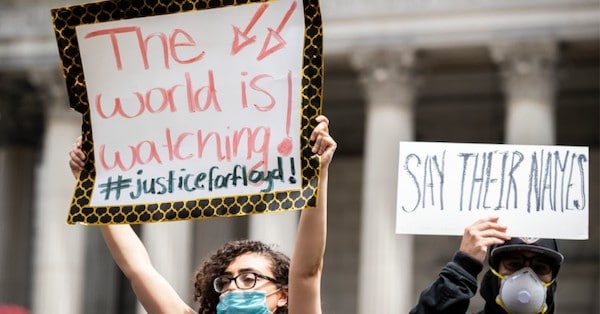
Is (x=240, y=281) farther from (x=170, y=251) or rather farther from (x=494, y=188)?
(x=170, y=251)

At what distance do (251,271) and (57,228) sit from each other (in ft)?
131

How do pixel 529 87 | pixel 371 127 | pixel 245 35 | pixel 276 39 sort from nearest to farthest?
pixel 276 39 → pixel 245 35 → pixel 529 87 → pixel 371 127

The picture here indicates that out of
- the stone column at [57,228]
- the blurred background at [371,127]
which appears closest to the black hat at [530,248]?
the blurred background at [371,127]

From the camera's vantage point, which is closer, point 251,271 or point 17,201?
point 251,271

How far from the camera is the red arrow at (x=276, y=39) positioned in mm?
10031

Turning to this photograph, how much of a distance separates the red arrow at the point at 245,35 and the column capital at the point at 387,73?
35.1 metres

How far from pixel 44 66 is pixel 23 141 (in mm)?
6443

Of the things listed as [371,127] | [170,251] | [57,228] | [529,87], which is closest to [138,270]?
[529,87]

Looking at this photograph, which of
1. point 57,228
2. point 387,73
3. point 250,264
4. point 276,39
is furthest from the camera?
point 57,228

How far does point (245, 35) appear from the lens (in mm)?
10258

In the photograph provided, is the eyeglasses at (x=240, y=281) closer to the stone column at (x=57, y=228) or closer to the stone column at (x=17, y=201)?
the stone column at (x=57, y=228)

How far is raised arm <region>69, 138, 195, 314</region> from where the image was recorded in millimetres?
10180

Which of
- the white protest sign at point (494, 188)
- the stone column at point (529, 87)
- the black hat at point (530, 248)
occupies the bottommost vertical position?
the black hat at point (530, 248)

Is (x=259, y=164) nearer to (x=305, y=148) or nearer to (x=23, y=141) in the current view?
(x=305, y=148)
